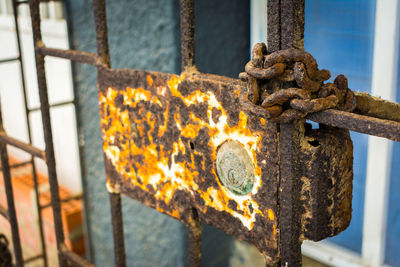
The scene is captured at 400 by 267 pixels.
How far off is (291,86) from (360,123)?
A: 0.27 ft

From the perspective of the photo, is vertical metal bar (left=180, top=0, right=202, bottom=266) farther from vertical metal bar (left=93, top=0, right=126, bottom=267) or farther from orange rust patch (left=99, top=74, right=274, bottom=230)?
vertical metal bar (left=93, top=0, right=126, bottom=267)

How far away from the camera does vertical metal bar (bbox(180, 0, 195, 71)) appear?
0.65m

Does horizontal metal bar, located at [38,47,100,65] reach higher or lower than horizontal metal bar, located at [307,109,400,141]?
higher

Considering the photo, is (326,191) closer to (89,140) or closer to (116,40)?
(116,40)

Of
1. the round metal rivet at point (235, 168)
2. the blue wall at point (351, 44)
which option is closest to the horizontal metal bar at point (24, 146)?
the round metal rivet at point (235, 168)

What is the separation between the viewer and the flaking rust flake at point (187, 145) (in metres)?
0.58

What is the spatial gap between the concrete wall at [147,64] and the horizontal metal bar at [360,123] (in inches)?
48.2

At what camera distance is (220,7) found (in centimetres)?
180

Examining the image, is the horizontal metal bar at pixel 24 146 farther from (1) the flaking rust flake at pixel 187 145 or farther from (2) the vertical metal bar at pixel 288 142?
(2) the vertical metal bar at pixel 288 142

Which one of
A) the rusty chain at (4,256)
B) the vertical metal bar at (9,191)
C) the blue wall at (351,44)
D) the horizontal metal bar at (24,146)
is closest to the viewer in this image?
the horizontal metal bar at (24,146)

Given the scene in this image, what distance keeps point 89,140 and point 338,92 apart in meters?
1.56

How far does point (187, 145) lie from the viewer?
0.67 meters

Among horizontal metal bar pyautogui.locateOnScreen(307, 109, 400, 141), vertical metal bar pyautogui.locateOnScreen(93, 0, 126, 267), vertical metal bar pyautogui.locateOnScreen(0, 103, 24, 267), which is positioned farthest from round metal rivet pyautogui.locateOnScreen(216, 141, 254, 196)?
vertical metal bar pyautogui.locateOnScreen(0, 103, 24, 267)

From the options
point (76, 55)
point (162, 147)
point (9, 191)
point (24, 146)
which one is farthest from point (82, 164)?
point (162, 147)
